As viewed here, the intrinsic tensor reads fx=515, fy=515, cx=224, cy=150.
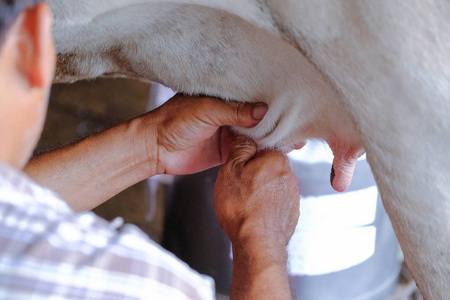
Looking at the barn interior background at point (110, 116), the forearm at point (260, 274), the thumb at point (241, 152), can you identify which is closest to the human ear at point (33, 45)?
the forearm at point (260, 274)

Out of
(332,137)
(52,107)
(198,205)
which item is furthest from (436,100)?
(52,107)

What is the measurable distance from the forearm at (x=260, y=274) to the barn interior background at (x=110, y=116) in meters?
0.92

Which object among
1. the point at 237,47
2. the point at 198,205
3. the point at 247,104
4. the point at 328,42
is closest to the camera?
the point at 328,42

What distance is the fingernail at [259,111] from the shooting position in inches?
29.5

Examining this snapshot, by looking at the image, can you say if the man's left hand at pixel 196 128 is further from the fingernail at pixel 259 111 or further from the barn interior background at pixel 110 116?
the barn interior background at pixel 110 116

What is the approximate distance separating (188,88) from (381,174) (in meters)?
0.34

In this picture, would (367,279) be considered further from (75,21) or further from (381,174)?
(75,21)

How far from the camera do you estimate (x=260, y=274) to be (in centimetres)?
62

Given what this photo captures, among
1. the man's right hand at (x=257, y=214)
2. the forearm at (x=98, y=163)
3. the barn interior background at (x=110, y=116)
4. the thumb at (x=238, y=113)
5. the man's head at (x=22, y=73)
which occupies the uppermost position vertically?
the man's head at (x=22, y=73)

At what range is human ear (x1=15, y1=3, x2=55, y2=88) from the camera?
1.08ft

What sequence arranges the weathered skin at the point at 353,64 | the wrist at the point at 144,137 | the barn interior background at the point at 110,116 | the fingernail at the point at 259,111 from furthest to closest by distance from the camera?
the barn interior background at the point at 110,116
the wrist at the point at 144,137
the fingernail at the point at 259,111
the weathered skin at the point at 353,64

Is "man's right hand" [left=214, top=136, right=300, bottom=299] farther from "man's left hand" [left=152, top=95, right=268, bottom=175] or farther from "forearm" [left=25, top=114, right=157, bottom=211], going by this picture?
"forearm" [left=25, top=114, right=157, bottom=211]

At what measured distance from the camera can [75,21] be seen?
557 millimetres

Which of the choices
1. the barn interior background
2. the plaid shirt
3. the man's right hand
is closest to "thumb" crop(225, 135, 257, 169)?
the man's right hand
